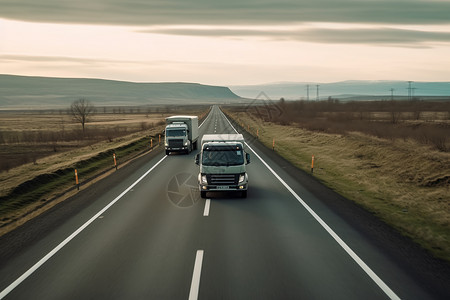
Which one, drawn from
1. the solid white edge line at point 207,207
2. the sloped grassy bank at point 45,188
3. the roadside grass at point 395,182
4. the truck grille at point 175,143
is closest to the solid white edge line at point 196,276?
the solid white edge line at point 207,207

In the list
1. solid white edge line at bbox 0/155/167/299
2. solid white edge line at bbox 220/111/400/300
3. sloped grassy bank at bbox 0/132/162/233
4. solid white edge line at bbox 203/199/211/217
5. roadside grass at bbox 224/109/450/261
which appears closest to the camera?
solid white edge line at bbox 220/111/400/300

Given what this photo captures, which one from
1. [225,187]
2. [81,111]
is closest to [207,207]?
[225,187]

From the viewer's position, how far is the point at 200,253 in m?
8.82

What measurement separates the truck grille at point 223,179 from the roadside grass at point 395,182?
205 inches

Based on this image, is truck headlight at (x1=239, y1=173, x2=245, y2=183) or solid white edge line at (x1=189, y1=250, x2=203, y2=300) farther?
truck headlight at (x1=239, y1=173, x2=245, y2=183)

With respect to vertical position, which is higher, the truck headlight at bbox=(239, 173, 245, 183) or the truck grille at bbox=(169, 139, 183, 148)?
the truck grille at bbox=(169, 139, 183, 148)

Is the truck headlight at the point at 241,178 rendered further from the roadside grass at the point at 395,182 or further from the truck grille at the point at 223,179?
the roadside grass at the point at 395,182

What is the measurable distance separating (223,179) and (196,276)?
22.0 ft

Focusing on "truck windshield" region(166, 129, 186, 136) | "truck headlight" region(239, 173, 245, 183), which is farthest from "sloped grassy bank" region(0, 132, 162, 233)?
"truck headlight" region(239, 173, 245, 183)

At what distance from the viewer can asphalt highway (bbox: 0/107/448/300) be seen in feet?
23.0

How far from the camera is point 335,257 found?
28.0ft

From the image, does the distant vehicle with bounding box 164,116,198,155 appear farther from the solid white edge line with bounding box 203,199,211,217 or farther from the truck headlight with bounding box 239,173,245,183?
the truck headlight with bounding box 239,173,245,183

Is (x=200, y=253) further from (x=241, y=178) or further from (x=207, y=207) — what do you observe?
(x=241, y=178)

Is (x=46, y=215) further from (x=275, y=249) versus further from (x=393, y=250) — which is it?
(x=393, y=250)
